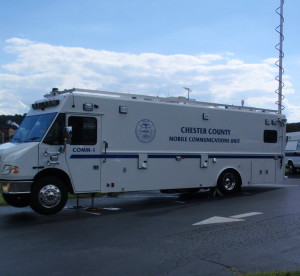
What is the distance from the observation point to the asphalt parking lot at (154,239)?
5.79 m

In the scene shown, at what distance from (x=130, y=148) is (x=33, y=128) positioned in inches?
106

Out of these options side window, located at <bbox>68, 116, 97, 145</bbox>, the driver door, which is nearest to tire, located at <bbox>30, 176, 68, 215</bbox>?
the driver door

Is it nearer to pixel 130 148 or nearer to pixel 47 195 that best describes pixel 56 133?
pixel 47 195

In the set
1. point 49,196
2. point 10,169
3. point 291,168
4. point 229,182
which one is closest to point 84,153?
point 49,196

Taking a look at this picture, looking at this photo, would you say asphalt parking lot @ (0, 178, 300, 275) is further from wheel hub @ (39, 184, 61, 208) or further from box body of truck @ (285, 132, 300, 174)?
box body of truck @ (285, 132, 300, 174)

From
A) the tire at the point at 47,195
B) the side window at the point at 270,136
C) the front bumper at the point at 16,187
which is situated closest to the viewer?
the front bumper at the point at 16,187

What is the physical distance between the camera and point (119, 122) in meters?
11.5

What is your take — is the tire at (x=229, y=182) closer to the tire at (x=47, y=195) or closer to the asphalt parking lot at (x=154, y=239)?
the asphalt parking lot at (x=154, y=239)

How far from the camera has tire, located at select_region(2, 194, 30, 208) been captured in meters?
10.6

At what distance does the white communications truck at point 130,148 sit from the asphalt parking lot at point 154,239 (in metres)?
0.81

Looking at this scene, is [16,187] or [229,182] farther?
[229,182]

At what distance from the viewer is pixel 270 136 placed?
15.3 metres

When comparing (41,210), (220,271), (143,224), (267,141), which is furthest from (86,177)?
(267,141)

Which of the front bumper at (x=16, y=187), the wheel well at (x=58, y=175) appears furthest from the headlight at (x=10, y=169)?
the wheel well at (x=58, y=175)
